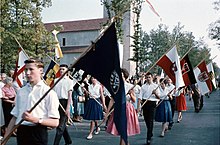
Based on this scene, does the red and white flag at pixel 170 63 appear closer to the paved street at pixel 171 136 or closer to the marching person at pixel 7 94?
the paved street at pixel 171 136

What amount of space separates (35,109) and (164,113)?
6759mm

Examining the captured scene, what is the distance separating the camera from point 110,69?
4.15 metres

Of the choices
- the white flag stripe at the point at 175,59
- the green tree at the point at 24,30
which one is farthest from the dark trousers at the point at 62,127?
the green tree at the point at 24,30

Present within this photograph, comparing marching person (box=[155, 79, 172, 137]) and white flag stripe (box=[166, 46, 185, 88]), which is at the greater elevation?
white flag stripe (box=[166, 46, 185, 88])

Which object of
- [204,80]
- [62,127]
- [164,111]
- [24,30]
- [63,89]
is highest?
[24,30]

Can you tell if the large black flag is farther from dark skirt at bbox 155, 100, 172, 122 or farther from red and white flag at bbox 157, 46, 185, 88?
dark skirt at bbox 155, 100, 172, 122

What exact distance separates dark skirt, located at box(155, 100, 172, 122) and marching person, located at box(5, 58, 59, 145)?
6.49m

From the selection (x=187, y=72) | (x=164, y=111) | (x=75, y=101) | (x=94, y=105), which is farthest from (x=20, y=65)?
(x=75, y=101)

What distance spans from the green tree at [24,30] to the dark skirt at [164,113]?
69.2ft

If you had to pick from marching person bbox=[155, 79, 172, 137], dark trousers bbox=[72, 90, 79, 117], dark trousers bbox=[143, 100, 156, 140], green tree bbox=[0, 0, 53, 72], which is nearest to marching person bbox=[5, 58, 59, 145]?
dark trousers bbox=[143, 100, 156, 140]

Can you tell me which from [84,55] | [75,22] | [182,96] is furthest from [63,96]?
[75,22]

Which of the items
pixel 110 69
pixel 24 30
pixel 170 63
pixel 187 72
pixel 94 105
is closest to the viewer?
pixel 110 69

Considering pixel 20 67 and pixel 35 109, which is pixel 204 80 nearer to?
pixel 20 67

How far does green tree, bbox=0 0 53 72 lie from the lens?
3031 cm
